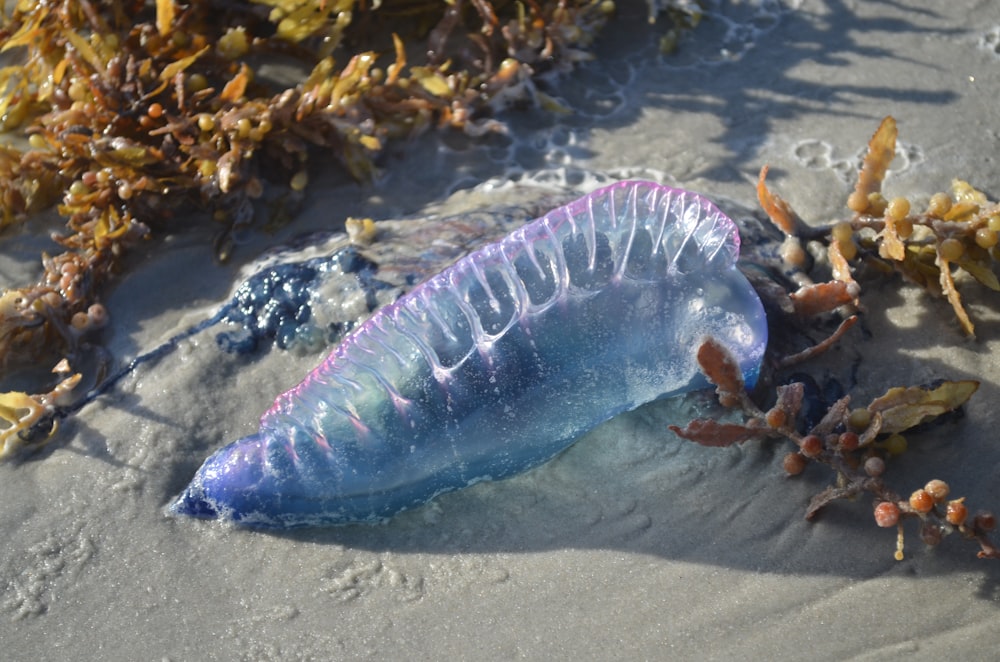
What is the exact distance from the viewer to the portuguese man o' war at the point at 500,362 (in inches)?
93.7

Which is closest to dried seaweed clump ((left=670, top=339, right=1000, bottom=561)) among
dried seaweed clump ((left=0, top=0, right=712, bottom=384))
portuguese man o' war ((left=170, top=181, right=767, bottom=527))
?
portuguese man o' war ((left=170, top=181, right=767, bottom=527))

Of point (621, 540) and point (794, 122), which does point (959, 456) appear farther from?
point (794, 122)

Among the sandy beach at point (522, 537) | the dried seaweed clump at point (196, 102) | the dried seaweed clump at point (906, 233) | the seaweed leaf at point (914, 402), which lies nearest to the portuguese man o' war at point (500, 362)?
the sandy beach at point (522, 537)

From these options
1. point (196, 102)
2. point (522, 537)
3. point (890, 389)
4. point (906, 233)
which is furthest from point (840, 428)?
point (196, 102)

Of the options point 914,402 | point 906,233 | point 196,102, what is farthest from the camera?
point 196,102

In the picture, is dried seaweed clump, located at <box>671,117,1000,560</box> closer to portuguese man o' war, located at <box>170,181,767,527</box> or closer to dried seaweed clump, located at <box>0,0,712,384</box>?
portuguese man o' war, located at <box>170,181,767,527</box>

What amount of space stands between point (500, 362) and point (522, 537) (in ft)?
1.36

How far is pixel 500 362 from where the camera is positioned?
94.2 inches

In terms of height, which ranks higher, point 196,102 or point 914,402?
point 196,102

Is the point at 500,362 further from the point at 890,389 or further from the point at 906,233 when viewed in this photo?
the point at 906,233

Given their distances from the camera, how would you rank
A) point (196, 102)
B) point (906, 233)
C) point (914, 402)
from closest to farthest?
point (914, 402) < point (906, 233) < point (196, 102)

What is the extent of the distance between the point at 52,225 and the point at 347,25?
3.91 ft

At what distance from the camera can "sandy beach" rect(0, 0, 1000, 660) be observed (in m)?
2.20

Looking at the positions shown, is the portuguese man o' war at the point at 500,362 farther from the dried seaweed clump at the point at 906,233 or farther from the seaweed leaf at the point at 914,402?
the dried seaweed clump at the point at 906,233
